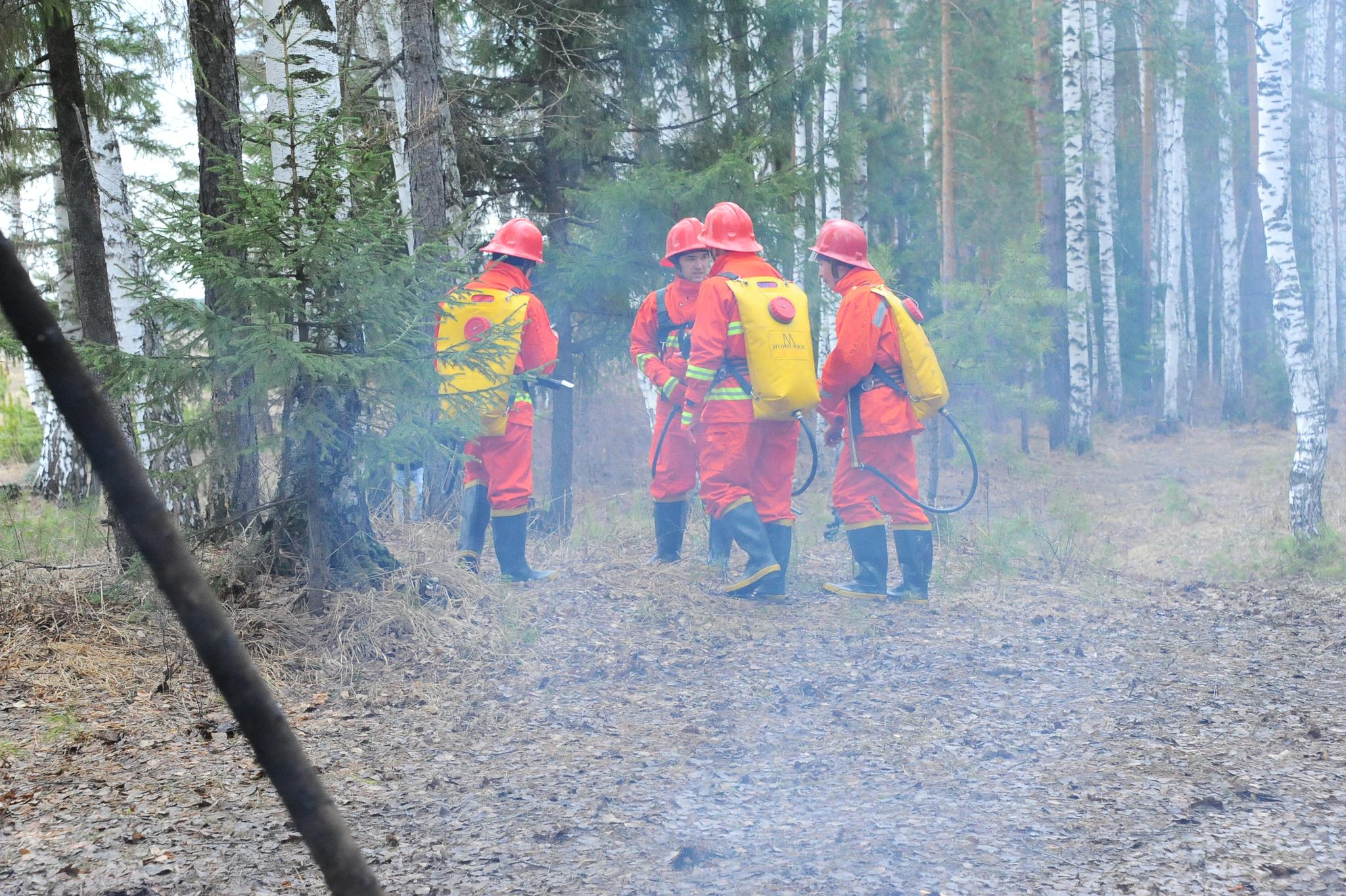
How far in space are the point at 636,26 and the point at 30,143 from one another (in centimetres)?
498

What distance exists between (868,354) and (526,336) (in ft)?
7.39

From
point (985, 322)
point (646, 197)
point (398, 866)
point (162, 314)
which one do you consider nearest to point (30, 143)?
point (162, 314)

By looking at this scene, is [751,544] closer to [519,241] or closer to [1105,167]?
[519,241]

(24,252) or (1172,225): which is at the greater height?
(1172,225)

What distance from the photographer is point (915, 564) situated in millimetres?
7129

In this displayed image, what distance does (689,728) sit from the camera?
15.1ft

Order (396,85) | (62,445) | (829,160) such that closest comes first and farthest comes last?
1. (396,85)
2. (62,445)
3. (829,160)

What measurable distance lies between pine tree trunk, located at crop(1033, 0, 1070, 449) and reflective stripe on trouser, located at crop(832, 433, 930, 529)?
10.8 metres

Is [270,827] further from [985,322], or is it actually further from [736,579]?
[985,322]

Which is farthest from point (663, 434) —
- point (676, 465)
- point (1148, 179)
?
point (1148, 179)

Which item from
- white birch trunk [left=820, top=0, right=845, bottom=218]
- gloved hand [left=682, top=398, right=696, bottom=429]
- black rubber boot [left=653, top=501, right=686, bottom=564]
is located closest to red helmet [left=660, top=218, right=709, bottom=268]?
gloved hand [left=682, top=398, right=696, bottom=429]

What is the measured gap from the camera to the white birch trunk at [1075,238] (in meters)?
16.0

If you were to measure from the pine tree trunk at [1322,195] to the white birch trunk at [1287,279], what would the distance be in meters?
9.60

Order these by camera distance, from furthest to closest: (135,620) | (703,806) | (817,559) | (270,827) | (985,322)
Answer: (985,322)
(817,559)
(135,620)
(703,806)
(270,827)
